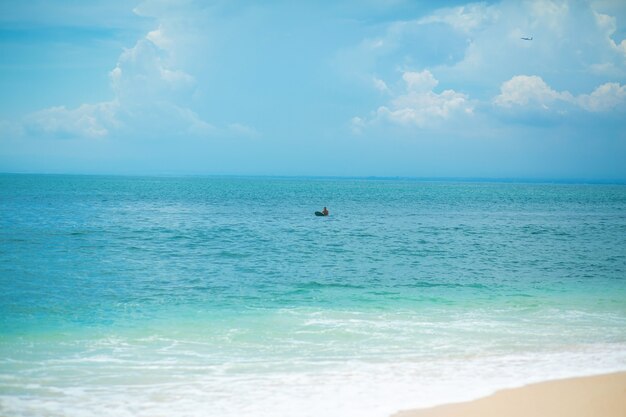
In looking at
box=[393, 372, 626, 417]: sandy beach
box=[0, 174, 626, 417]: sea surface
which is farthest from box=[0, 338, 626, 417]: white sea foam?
box=[393, 372, 626, 417]: sandy beach

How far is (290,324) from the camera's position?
1497 centimetres

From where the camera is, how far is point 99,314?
16.2 m

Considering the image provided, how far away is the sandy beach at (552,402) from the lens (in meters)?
8.67

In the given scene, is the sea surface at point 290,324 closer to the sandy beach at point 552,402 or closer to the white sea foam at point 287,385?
the white sea foam at point 287,385

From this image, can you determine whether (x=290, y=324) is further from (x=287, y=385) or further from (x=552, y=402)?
(x=552, y=402)

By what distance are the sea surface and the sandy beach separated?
1.33 feet

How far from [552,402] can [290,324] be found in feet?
24.5

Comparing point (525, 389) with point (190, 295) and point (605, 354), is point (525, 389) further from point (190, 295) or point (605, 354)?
point (190, 295)

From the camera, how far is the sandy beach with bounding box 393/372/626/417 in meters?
8.67

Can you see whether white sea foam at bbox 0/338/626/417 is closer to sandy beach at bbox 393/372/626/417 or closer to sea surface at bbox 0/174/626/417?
sea surface at bbox 0/174/626/417

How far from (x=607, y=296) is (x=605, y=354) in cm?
845

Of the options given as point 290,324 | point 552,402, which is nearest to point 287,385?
point 552,402

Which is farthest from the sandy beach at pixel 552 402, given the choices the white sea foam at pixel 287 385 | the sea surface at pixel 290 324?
the sea surface at pixel 290 324

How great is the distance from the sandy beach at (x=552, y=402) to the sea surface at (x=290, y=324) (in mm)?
407
